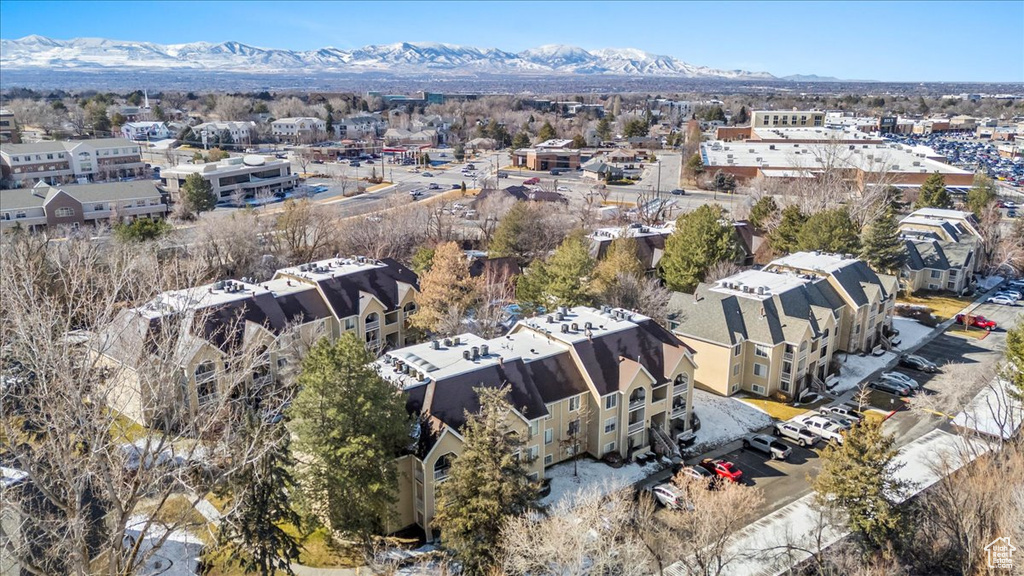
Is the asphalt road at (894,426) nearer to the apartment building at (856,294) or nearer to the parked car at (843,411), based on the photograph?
the parked car at (843,411)

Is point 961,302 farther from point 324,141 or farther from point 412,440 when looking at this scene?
point 324,141

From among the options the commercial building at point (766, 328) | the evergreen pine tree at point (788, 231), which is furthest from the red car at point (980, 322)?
the evergreen pine tree at point (788, 231)

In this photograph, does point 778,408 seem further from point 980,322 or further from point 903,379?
point 980,322

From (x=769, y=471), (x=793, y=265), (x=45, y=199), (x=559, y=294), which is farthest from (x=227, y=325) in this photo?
(x=45, y=199)

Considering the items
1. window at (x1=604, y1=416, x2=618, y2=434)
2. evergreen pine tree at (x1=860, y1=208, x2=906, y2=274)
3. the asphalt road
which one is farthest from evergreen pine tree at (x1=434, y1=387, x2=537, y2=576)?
evergreen pine tree at (x1=860, y1=208, x2=906, y2=274)

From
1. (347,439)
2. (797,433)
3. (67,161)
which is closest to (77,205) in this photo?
(67,161)

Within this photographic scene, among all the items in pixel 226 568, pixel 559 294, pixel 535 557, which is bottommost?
pixel 226 568
